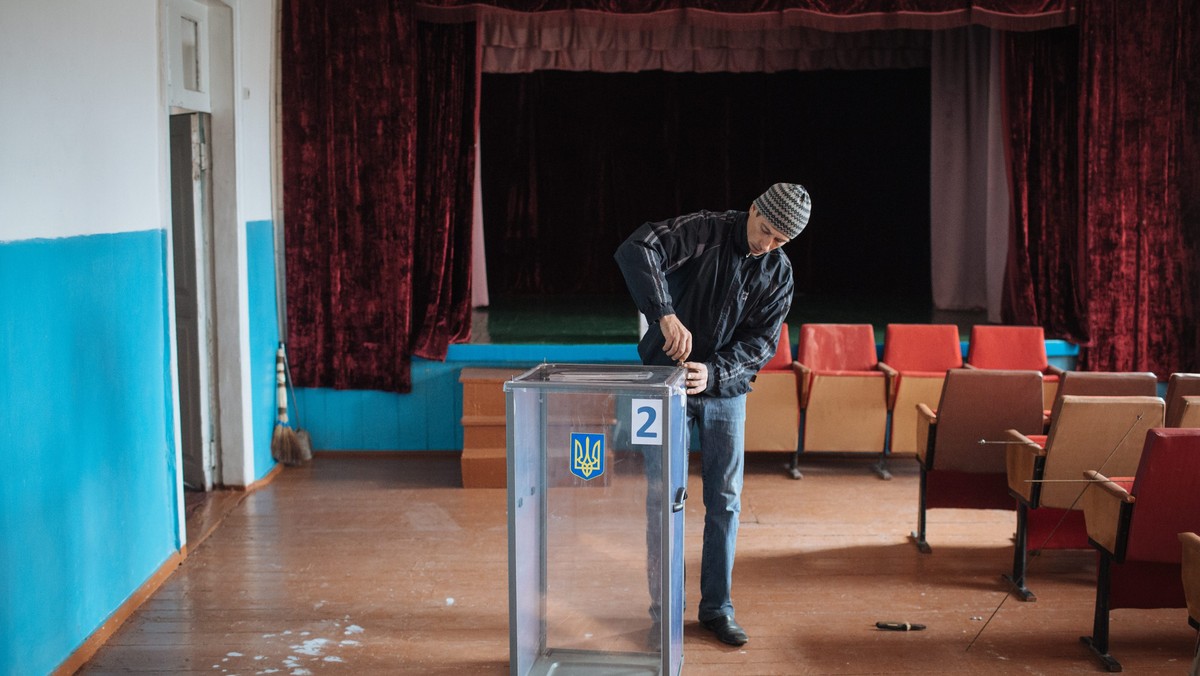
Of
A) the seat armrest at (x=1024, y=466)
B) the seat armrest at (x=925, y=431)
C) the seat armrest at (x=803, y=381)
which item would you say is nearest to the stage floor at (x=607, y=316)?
the seat armrest at (x=803, y=381)

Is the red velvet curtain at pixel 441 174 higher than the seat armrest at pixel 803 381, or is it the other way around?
the red velvet curtain at pixel 441 174

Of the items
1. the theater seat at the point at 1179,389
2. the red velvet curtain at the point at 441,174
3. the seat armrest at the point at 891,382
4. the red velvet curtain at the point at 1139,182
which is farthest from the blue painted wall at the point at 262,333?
the red velvet curtain at the point at 1139,182

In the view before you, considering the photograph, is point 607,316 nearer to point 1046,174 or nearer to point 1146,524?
point 1046,174

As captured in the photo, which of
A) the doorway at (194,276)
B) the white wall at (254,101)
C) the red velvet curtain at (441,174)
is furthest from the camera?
the red velvet curtain at (441,174)

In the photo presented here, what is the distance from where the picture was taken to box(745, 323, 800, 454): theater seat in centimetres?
638

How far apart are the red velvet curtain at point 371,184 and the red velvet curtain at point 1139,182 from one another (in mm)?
3830

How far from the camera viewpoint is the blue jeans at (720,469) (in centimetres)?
378

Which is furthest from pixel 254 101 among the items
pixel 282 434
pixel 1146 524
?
pixel 1146 524

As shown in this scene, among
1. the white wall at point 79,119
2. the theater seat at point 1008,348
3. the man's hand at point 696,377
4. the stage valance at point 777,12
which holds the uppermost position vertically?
the stage valance at point 777,12

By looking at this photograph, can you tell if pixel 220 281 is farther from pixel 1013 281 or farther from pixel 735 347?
pixel 1013 281

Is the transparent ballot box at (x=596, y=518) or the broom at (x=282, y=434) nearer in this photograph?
the transparent ballot box at (x=596, y=518)

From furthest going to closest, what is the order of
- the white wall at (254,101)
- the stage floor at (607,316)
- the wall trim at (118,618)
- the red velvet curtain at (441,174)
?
the stage floor at (607,316) → the red velvet curtain at (441,174) → the white wall at (254,101) → the wall trim at (118,618)

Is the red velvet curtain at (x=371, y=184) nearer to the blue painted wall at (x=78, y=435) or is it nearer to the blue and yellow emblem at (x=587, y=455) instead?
the blue painted wall at (x=78, y=435)

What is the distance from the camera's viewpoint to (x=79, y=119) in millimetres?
3871
